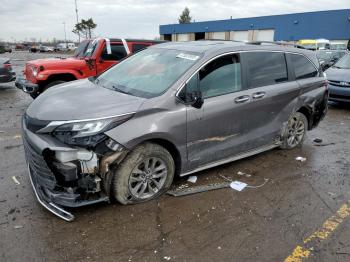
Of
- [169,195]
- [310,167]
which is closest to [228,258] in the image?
[169,195]

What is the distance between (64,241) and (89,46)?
24.1ft

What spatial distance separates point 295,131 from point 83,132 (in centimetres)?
383

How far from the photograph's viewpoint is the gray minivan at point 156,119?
3.28 meters

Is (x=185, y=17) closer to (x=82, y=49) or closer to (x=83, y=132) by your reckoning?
(x=82, y=49)

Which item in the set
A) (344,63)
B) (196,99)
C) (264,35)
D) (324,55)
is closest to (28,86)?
(196,99)

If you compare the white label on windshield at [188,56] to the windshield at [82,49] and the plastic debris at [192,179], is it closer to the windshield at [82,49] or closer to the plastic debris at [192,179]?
the plastic debris at [192,179]

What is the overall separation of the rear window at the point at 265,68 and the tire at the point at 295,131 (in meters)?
0.78

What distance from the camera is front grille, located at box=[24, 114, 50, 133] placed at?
337 centimetres

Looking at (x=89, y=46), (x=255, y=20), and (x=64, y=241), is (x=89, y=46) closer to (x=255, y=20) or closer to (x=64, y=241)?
(x=64, y=241)

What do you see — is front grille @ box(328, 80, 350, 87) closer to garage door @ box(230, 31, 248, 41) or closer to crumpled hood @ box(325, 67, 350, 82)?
crumpled hood @ box(325, 67, 350, 82)

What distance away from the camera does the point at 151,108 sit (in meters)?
3.58

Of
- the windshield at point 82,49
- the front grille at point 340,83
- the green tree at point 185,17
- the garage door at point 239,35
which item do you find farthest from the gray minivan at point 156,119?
the green tree at point 185,17

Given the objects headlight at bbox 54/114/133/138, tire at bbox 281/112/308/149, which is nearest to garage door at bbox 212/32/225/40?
tire at bbox 281/112/308/149

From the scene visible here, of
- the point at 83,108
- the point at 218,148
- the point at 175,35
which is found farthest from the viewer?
the point at 175,35
